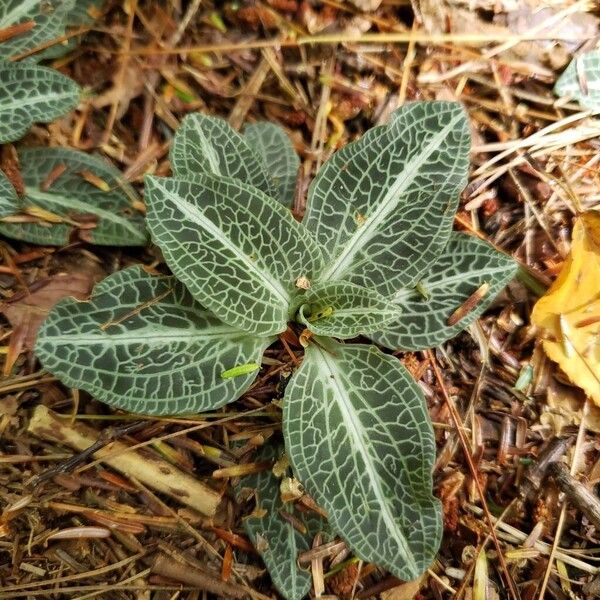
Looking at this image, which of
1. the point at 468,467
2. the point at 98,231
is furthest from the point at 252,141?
the point at 468,467

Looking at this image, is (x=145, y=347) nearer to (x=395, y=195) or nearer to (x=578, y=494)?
(x=395, y=195)

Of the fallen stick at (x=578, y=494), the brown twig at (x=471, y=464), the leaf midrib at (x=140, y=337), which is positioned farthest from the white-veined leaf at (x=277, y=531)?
the fallen stick at (x=578, y=494)

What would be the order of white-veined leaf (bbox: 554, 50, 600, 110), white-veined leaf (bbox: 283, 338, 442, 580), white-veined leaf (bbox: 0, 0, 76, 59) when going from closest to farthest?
white-veined leaf (bbox: 283, 338, 442, 580) → white-veined leaf (bbox: 0, 0, 76, 59) → white-veined leaf (bbox: 554, 50, 600, 110)

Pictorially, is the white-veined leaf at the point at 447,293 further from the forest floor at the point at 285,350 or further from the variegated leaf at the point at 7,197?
the variegated leaf at the point at 7,197

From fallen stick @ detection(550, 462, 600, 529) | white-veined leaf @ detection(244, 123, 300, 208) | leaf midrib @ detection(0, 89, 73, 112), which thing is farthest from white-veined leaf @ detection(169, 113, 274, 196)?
fallen stick @ detection(550, 462, 600, 529)

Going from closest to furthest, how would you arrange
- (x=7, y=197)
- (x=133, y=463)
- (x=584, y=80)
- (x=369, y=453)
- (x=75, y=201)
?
(x=369, y=453), (x=133, y=463), (x=7, y=197), (x=75, y=201), (x=584, y=80)

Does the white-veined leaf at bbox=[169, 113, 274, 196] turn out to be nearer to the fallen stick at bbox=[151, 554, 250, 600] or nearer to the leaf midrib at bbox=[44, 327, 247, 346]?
the leaf midrib at bbox=[44, 327, 247, 346]

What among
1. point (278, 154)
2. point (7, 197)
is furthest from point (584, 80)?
point (7, 197)
